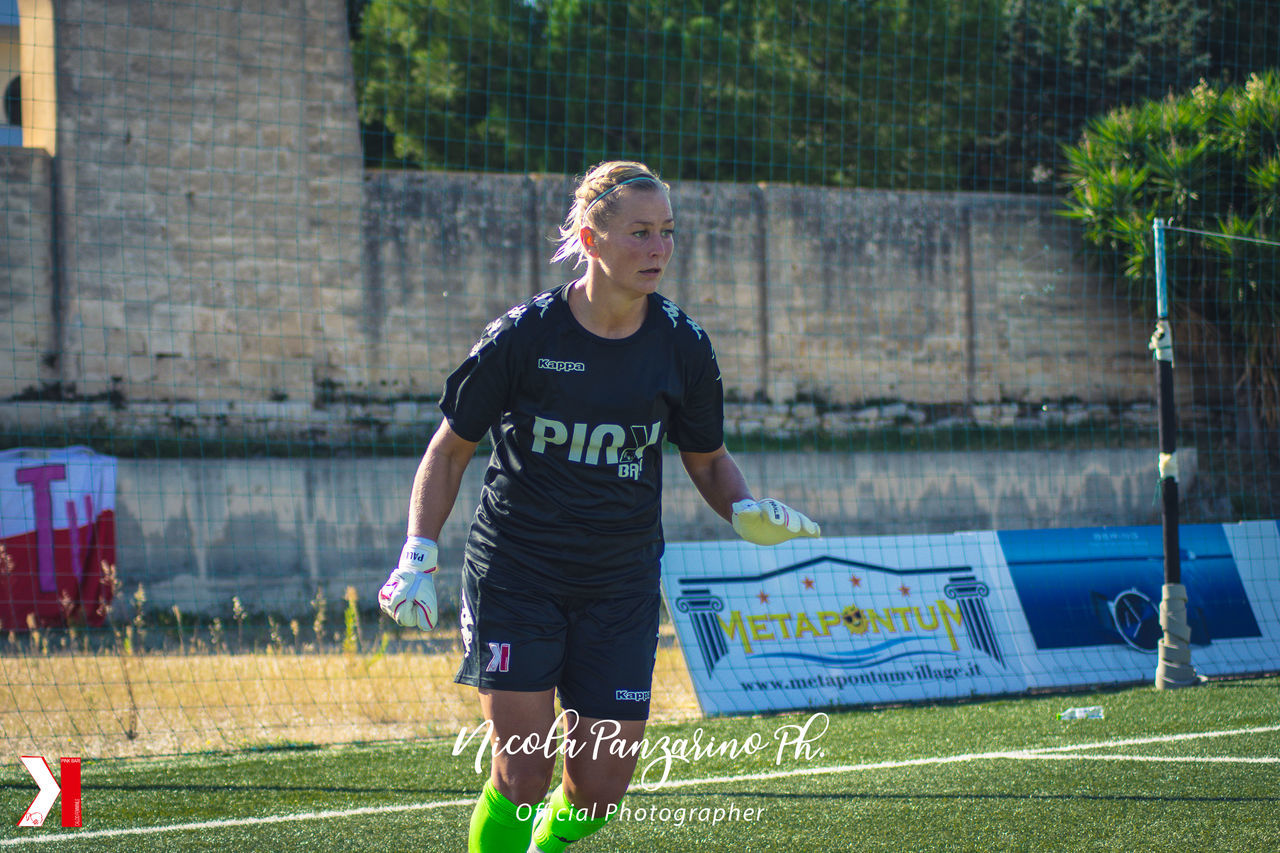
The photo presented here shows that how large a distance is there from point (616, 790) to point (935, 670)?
432 centimetres

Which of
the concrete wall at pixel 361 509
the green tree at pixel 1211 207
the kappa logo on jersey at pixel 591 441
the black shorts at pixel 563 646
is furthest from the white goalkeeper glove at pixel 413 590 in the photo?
the green tree at pixel 1211 207

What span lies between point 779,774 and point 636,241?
2.83m

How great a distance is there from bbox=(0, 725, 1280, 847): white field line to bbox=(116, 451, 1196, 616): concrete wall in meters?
7.39

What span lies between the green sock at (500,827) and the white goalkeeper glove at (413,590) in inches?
18.1

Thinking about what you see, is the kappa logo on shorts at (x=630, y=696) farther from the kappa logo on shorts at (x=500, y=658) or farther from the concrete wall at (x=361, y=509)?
the concrete wall at (x=361, y=509)

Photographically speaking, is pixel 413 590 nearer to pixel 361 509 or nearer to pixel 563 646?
pixel 563 646

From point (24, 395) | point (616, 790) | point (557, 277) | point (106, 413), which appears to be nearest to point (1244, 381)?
point (557, 277)

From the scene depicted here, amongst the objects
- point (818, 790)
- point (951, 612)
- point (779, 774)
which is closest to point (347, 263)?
point (951, 612)

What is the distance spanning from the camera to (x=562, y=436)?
109 inches

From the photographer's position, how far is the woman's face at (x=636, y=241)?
277cm

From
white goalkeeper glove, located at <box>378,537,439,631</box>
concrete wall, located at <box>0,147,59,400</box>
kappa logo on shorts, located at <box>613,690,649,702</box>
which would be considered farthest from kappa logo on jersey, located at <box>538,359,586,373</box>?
concrete wall, located at <box>0,147,59,400</box>

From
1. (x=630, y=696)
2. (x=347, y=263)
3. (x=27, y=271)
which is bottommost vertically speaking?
(x=630, y=696)

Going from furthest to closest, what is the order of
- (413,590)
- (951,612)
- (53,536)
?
(53,536) → (951,612) → (413,590)

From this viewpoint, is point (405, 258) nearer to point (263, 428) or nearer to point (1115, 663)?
point (263, 428)
